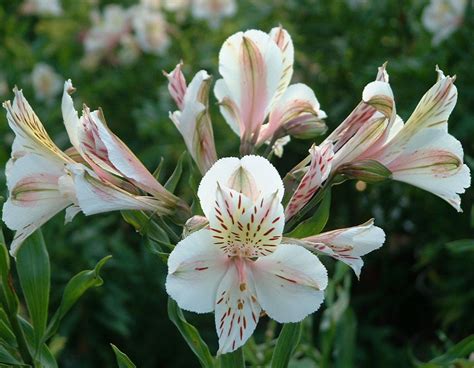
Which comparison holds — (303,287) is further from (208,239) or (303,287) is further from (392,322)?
(392,322)

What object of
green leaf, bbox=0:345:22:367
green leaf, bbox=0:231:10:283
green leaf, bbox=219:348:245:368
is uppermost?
green leaf, bbox=0:231:10:283

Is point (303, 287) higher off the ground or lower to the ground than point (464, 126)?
higher

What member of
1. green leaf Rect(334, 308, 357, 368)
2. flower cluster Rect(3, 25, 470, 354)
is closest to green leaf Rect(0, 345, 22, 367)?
flower cluster Rect(3, 25, 470, 354)

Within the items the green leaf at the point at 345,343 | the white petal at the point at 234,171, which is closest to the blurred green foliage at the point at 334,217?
the green leaf at the point at 345,343

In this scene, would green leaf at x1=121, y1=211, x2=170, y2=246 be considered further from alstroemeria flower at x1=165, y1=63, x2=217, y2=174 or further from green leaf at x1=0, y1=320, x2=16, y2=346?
green leaf at x1=0, y1=320, x2=16, y2=346

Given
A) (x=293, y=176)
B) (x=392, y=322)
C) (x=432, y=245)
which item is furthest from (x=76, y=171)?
(x=392, y=322)

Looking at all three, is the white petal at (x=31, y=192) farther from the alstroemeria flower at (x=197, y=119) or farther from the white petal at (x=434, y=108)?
the white petal at (x=434, y=108)
